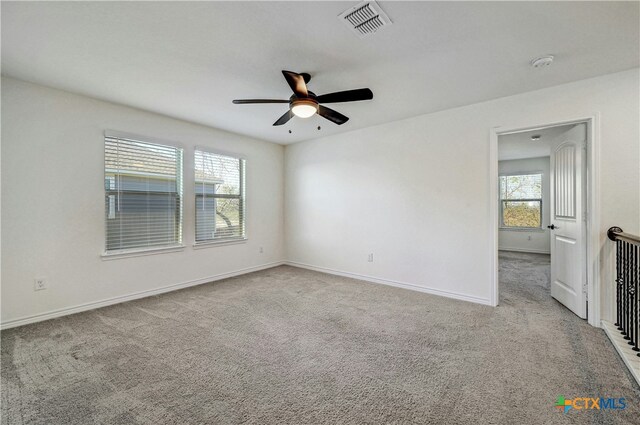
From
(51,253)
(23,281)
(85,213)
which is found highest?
(85,213)

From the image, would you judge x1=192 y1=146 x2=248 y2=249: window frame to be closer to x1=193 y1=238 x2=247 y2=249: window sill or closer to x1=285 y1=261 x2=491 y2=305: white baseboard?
x1=193 y1=238 x2=247 y2=249: window sill

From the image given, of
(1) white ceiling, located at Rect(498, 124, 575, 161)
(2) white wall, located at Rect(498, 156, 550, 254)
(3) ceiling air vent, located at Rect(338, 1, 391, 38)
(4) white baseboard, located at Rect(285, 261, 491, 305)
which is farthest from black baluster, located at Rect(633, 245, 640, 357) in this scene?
(2) white wall, located at Rect(498, 156, 550, 254)

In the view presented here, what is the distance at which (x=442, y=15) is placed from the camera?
5.98 feet

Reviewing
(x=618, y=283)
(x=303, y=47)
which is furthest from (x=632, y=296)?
(x=303, y=47)

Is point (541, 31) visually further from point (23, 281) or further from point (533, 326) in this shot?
point (23, 281)

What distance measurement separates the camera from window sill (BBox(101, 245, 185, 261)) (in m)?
3.27

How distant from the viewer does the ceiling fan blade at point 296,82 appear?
2.05 meters

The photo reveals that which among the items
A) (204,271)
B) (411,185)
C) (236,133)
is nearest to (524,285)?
(411,185)

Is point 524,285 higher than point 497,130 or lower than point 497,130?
lower

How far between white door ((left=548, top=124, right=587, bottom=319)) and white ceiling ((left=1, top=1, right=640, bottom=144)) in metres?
0.85

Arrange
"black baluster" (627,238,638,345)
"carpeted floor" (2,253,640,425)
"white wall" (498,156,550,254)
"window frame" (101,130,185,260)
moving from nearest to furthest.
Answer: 1. "carpeted floor" (2,253,640,425)
2. "black baluster" (627,238,638,345)
3. "window frame" (101,130,185,260)
4. "white wall" (498,156,550,254)

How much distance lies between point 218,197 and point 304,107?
2.69 metres

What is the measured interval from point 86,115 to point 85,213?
1.15 m

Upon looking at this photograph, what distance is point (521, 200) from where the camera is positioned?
23.0 ft
